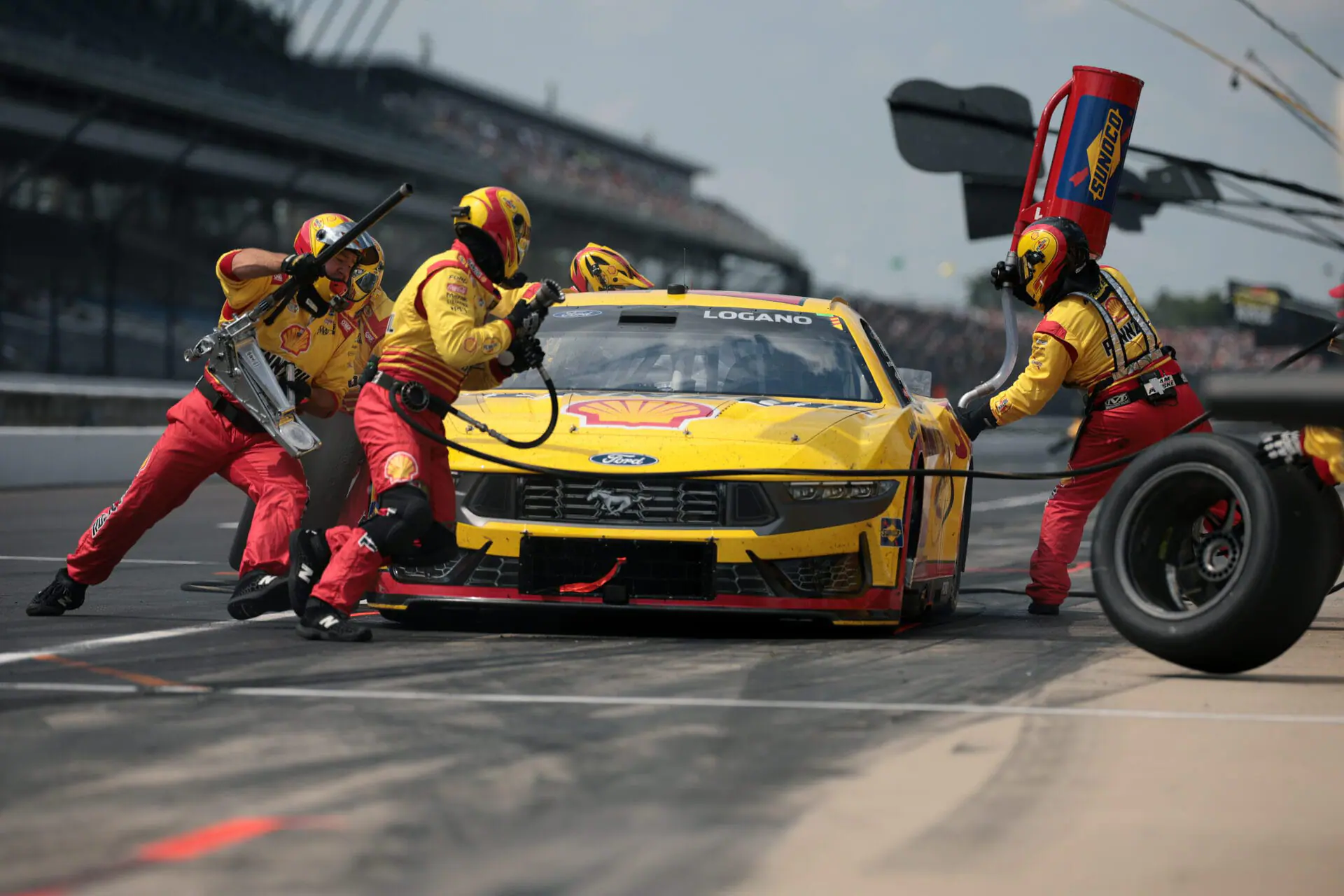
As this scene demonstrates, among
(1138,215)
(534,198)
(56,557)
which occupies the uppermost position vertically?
(534,198)

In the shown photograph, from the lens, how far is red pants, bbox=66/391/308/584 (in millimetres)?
7383

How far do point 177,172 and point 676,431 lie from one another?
24781mm

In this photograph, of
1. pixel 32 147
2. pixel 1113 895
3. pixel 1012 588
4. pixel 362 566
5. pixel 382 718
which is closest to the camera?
pixel 1113 895

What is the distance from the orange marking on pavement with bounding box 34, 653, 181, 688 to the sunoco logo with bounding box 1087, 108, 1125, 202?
6.86 m

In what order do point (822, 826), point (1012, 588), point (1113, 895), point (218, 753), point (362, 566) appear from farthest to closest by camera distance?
point (1012, 588) → point (362, 566) → point (218, 753) → point (822, 826) → point (1113, 895)

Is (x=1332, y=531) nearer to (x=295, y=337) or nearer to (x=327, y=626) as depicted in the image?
(x=327, y=626)

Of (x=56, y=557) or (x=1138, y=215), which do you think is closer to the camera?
(x=56, y=557)

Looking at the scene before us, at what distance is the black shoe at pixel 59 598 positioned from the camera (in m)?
7.33

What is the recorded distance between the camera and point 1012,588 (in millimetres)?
9656

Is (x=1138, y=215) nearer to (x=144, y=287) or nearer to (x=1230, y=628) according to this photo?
(x=1230, y=628)

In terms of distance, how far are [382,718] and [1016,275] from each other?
473 centimetres

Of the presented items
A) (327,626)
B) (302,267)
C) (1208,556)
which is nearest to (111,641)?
(327,626)

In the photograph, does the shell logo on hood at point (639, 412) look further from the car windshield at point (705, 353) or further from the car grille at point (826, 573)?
the car grille at point (826, 573)

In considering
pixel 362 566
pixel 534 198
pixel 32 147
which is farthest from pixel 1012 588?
pixel 534 198
